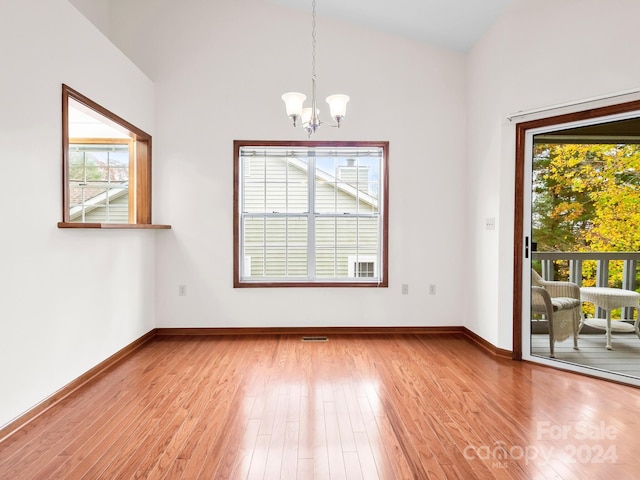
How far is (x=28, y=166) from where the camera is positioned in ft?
7.59

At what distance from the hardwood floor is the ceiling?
10.8 feet

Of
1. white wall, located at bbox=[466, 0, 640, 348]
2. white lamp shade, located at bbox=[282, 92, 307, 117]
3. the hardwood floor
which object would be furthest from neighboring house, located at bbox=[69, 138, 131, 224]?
white wall, located at bbox=[466, 0, 640, 348]

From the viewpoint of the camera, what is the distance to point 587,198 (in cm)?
315

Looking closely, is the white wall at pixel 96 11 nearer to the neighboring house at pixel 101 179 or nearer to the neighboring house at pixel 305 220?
the neighboring house at pixel 101 179

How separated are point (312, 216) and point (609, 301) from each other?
295 cm

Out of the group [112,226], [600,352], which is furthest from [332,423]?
[600,352]

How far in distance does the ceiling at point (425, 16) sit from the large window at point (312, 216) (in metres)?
1.31

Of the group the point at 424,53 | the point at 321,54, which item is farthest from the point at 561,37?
the point at 321,54

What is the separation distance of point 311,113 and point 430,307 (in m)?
2.64

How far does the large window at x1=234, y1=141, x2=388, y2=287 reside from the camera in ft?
14.2

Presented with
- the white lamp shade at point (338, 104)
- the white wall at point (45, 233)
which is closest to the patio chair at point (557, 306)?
the white lamp shade at point (338, 104)

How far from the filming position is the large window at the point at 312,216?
4.34 m

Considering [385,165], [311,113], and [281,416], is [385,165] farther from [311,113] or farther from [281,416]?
[281,416]

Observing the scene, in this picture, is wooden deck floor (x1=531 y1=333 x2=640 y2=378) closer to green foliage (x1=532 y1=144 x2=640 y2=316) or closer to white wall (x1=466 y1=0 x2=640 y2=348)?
white wall (x1=466 y1=0 x2=640 y2=348)
